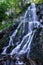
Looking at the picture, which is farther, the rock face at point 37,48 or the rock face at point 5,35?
the rock face at point 5,35

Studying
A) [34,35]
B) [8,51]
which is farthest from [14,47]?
[34,35]

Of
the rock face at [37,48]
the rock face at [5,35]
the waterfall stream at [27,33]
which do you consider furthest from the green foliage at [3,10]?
the rock face at [37,48]

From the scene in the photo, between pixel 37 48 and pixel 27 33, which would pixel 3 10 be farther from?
pixel 37 48

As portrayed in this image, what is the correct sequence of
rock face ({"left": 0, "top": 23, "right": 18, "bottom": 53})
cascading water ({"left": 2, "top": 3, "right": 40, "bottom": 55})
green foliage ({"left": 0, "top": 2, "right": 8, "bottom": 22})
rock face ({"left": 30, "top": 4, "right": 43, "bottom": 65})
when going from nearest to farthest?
1. rock face ({"left": 30, "top": 4, "right": 43, "bottom": 65})
2. cascading water ({"left": 2, "top": 3, "right": 40, "bottom": 55})
3. rock face ({"left": 0, "top": 23, "right": 18, "bottom": 53})
4. green foliage ({"left": 0, "top": 2, "right": 8, "bottom": 22})

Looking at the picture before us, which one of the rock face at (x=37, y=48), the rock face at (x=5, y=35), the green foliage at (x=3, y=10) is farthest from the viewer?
the green foliage at (x=3, y=10)

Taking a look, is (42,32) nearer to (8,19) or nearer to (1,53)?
(1,53)

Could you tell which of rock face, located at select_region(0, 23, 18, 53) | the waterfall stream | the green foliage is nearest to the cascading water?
the waterfall stream

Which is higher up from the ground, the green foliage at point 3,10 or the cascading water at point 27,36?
the green foliage at point 3,10

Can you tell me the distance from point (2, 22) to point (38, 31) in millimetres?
4288

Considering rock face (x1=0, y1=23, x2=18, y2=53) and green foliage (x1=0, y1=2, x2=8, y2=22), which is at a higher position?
green foliage (x1=0, y1=2, x2=8, y2=22)

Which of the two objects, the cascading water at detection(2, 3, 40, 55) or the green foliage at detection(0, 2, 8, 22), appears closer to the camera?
the cascading water at detection(2, 3, 40, 55)

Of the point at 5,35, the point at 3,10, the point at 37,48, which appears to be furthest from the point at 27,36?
the point at 3,10

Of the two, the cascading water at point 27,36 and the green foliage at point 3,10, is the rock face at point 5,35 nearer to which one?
the cascading water at point 27,36

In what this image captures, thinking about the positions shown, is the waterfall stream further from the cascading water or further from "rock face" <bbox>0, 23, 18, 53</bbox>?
"rock face" <bbox>0, 23, 18, 53</bbox>
